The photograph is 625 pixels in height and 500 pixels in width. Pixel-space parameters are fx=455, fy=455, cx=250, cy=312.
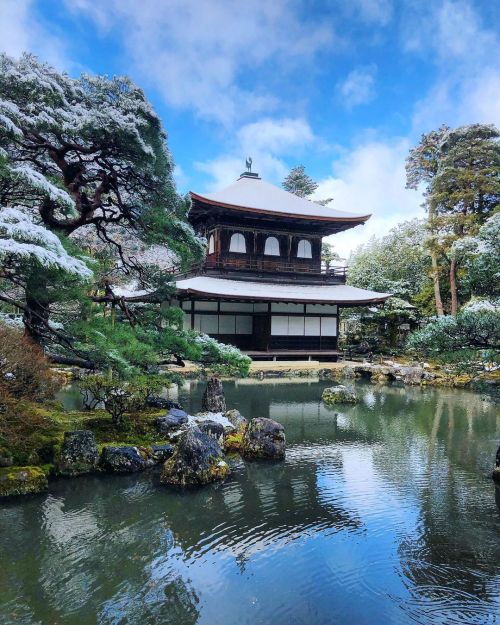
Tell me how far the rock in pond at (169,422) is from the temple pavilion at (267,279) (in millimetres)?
12284

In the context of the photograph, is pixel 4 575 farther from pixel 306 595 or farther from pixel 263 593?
pixel 306 595

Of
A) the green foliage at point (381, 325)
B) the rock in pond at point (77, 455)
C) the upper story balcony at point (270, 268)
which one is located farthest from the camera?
the green foliage at point (381, 325)

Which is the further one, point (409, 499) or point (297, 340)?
point (297, 340)

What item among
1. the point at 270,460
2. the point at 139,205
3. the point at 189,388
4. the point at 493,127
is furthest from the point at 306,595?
the point at 493,127

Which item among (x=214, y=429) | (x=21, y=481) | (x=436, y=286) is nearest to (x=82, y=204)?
(x=21, y=481)

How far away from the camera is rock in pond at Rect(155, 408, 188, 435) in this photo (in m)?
8.79

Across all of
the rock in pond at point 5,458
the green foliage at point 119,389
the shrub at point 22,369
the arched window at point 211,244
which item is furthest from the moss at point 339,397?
the arched window at point 211,244

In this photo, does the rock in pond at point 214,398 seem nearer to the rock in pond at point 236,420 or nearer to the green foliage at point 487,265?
the rock in pond at point 236,420

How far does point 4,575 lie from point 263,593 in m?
2.56

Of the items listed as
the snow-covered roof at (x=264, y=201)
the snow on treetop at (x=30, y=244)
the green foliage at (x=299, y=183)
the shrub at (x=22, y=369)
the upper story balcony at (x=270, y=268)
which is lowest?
the shrub at (x=22, y=369)

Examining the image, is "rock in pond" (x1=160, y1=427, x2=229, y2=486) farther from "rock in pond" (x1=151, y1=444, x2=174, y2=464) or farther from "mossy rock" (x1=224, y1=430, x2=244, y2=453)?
"mossy rock" (x1=224, y1=430, x2=244, y2=453)

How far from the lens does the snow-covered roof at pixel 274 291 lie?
2075cm

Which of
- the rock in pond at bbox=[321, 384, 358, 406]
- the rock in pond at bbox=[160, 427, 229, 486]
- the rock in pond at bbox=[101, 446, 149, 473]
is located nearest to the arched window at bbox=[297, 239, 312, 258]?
the rock in pond at bbox=[321, 384, 358, 406]

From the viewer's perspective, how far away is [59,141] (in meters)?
7.61
